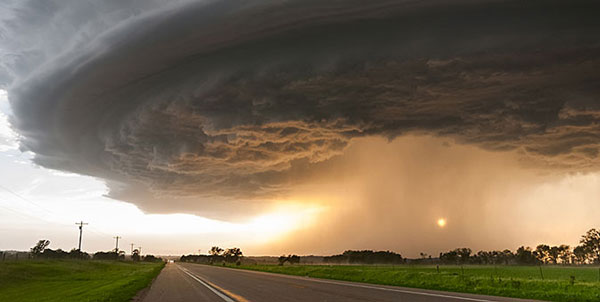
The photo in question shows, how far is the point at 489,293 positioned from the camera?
24.3 metres

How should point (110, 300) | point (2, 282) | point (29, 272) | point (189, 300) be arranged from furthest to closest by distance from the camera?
1. point (29, 272)
2. point (2, 282)
3. point (110, 300)
4. point (189, 300)

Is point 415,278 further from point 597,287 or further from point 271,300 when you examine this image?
point 271,300

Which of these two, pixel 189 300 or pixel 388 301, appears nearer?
pixel 388 301

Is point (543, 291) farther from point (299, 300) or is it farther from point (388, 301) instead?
point (299, 300)

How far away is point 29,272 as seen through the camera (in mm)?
66188

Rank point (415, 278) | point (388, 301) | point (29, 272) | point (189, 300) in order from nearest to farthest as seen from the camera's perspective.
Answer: point (388, 301) < point (189, 300) < point (415, 278) < point (29, 272)

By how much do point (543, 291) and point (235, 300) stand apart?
681 inches

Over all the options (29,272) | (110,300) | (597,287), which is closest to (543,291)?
(597,287)

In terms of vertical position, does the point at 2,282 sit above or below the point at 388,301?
below

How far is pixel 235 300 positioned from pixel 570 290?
18.8 metres

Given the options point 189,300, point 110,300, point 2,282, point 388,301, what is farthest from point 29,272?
point 388,301

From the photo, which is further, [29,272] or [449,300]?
[29,272]

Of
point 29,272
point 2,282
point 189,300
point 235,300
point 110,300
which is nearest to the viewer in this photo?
point 235,300

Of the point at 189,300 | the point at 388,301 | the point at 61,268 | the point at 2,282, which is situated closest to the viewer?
the point at 388,301
